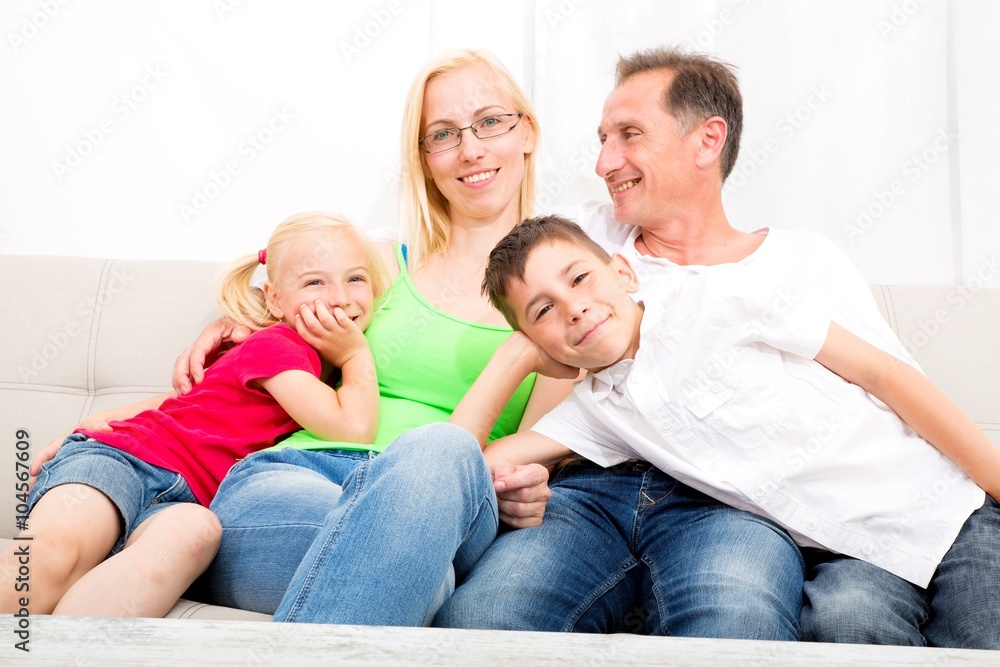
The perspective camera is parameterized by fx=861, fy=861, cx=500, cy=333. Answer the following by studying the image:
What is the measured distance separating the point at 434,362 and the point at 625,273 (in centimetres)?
37

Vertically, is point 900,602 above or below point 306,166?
below

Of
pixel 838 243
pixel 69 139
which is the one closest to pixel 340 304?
pixel 69 139

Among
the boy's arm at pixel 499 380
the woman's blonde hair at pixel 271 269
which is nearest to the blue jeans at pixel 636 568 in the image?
the boy's arm at pixel 499 380

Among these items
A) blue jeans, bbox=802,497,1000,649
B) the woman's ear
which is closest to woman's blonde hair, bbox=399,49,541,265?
the woman's ear

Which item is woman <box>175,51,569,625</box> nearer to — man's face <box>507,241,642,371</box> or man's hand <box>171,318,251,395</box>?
man's hand <box>171,318,251,395</box>

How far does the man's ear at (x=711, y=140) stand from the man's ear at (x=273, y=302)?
788mm

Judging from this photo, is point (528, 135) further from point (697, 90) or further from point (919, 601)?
point (919, 601)

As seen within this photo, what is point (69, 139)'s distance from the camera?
2186 mm


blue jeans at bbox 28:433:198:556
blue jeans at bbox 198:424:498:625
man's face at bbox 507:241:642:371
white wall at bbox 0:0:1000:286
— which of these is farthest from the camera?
white wall at bbox 0:0:1000:286

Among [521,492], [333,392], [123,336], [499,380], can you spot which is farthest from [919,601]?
[123,336]

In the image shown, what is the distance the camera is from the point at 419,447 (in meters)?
1.00

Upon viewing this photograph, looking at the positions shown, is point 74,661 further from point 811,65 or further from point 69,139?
Result: point 811,65

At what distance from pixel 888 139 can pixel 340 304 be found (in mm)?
1463

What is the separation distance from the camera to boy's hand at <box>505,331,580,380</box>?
53.1 inches
